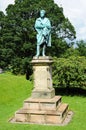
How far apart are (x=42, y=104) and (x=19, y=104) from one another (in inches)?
210

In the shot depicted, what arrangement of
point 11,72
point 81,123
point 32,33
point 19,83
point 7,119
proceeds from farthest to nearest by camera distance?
point 11,72 → point 32,33 → point 19,83 → point 7,119 → point 81,123

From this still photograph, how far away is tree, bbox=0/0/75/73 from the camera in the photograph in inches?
1384

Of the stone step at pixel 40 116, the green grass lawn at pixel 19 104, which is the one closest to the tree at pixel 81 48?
the green grass lawn at pixel 19 104

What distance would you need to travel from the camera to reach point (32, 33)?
3500cm

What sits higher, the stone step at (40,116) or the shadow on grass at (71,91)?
the shadow on grass at (71,91)

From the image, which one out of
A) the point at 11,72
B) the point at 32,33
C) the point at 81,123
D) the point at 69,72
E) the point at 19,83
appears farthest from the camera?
the point at 11,72

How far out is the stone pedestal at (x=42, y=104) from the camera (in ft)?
48.5

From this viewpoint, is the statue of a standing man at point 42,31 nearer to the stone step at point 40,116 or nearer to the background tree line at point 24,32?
the stone step at point 40,116

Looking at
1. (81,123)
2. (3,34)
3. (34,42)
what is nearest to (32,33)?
(34,42)

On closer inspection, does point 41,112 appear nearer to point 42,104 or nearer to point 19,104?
point 42,104

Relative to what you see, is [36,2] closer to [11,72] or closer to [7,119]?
[11,72]

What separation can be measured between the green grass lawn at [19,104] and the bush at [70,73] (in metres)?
1.09

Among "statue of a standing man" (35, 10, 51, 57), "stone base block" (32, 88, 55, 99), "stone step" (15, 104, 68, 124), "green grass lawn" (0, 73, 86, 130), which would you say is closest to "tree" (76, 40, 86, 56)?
"green grass lawn" (0, 73, 86, 130)

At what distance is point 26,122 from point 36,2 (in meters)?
23.4
